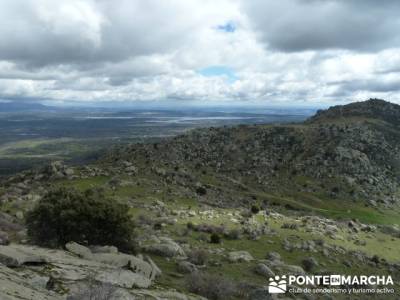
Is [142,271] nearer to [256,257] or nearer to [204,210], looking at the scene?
[256,257]

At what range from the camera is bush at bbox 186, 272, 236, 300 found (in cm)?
2166

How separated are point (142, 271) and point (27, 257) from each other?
6.02 m

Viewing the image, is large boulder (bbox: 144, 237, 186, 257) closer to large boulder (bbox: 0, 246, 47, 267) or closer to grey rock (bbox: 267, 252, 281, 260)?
grey rock (bbox: 267, 252, 281, 260)

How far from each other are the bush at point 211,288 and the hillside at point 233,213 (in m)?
0.06

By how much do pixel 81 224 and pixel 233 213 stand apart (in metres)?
34.6

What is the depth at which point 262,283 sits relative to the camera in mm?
29016

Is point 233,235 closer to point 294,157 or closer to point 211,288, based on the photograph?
point 211,288

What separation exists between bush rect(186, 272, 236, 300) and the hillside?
0.06 m

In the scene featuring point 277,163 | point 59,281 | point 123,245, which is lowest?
point 277,163

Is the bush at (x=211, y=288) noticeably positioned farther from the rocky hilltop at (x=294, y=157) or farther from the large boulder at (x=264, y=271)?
the rocky hilltop at (x=294, y=157)

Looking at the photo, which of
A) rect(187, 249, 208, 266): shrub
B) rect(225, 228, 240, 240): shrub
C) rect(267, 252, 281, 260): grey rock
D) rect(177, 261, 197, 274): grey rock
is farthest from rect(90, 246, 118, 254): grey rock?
rect(225, 228, 240, 240): shrub

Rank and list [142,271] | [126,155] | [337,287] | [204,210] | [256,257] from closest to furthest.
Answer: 1. [142,271]
2. [337,287]
3. [256,257]
4. [204,210]
5. [126,155]

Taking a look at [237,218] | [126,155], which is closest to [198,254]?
[237,218]

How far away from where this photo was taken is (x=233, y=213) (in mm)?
60594
